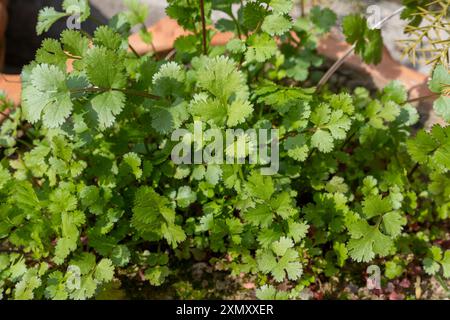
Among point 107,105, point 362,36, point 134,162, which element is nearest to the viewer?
point 107,105

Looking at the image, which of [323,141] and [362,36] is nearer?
[323,141]

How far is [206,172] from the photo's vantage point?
1402mm

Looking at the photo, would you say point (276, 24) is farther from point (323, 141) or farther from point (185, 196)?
point (185, 196)

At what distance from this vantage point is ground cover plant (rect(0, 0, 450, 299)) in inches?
49.2

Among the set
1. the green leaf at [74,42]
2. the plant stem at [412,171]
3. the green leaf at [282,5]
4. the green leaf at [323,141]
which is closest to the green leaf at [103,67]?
the green leaf at [74,42]

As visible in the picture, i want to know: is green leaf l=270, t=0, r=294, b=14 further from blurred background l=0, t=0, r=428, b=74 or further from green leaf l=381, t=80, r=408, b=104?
blurred background l=0, t=0, r=428, b=74

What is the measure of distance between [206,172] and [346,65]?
863 millimetres

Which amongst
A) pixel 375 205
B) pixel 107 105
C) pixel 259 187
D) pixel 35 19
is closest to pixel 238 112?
pixel 259 187

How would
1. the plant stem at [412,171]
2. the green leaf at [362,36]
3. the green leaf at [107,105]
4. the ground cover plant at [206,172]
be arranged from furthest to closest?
the plant stem at [412,171]
the green leaf at [362,36]
the ground cover plant at [206,172]
the green leaf at [107,105]

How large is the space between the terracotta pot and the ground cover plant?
19 cm

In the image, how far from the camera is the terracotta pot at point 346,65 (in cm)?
183

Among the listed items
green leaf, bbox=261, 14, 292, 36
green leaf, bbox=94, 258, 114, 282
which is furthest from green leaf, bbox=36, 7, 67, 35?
green leaf, bbox=94, 258, 114, 282

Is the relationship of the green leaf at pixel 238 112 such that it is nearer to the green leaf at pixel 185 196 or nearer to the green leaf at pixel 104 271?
the green leaf at pixel 185 196

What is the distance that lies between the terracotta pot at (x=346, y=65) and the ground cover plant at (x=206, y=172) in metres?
0.19
